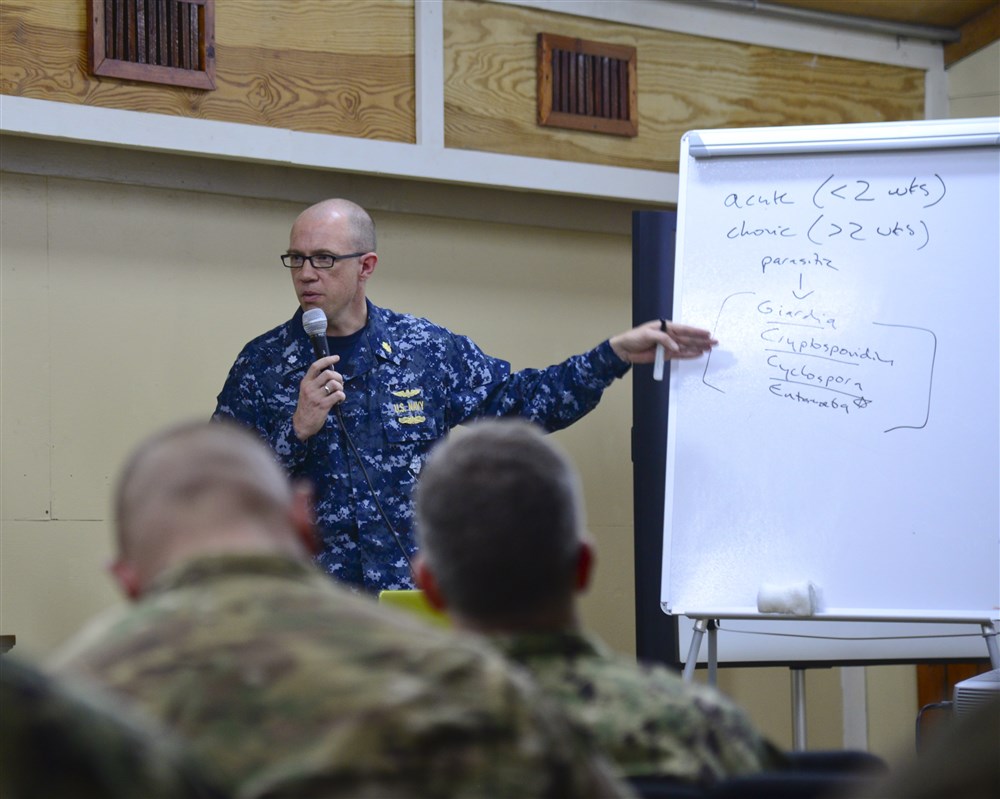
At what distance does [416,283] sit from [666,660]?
53.0 inches

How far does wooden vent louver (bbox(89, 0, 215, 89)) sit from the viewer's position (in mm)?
3475

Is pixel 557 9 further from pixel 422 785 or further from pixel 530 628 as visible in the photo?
pixel 422 785

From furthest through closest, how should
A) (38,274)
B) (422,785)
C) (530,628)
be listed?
1. (38,274)
2. (530,628)
3. (422,785)

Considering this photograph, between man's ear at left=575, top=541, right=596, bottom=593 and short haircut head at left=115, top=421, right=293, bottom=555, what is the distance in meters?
0.32

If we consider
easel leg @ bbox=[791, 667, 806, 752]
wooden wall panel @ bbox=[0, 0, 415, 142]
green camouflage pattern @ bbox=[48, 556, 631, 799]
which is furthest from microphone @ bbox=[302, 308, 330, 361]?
green camouflage pattern @ bbox=[48, 556, 631, 799]

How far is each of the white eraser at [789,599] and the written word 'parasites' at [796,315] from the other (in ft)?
1.90

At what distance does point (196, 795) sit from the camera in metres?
0.79

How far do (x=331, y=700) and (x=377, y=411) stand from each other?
232cm

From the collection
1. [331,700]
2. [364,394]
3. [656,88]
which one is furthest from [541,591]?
[656,88]

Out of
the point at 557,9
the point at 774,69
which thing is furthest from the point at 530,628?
the point at 774,69

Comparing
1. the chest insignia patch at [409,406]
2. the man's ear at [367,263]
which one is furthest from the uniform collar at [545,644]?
the man's ear at [367,263]

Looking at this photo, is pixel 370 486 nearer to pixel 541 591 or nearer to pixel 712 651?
pixel 712 651

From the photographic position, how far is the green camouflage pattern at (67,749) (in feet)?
2.42

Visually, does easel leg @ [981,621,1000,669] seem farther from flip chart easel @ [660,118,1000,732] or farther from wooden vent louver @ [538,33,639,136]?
wooden vent louver @ [538,33,639,136]
